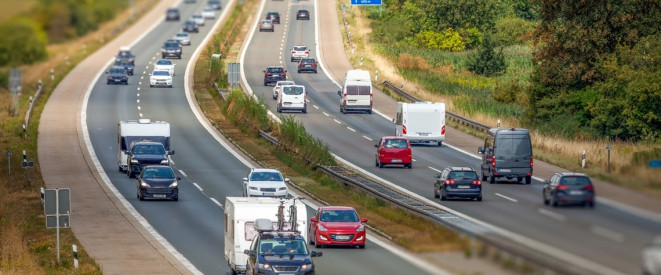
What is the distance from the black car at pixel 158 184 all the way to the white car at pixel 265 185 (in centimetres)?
348

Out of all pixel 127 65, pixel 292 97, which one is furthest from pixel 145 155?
pixel 127 65

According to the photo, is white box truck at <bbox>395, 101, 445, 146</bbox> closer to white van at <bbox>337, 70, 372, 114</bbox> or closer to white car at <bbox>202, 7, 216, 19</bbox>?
white van at <bbox>337, 70, 372, 114</bbox>

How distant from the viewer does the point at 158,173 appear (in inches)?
2159

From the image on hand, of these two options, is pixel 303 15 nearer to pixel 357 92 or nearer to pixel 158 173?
pixel 357 92

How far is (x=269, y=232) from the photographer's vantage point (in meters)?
31.5

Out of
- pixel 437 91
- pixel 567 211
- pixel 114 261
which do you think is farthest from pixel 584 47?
pixel 567 211

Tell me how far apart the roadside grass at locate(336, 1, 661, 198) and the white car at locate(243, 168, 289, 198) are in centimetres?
1372

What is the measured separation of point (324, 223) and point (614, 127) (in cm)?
4244

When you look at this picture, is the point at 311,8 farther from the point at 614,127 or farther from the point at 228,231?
the point at 228,231

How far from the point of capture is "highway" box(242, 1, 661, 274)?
34.7 ft

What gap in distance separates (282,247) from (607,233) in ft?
68.1

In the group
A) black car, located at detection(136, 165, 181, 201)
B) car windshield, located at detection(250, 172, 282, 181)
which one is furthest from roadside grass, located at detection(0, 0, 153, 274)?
car windshield, located at detection(250, 172, 282, 181)

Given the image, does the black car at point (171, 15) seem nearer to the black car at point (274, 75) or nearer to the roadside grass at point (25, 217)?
the black car at point (274, 75)

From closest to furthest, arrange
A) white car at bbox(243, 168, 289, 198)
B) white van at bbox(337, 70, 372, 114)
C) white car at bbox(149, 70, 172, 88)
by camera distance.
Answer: white car at bbox(243, 168, 289, 198) < white van at bbox(337, 70, 372, 114) < white car at bbox(149, 70, 172, 88)
